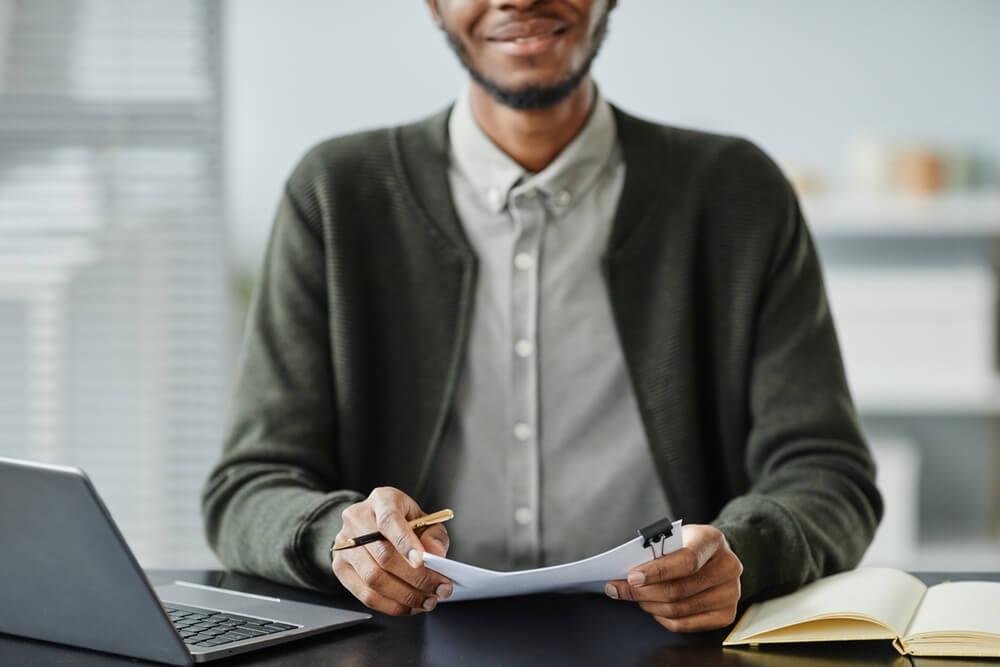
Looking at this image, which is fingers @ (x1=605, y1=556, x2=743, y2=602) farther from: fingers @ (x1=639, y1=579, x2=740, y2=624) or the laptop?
the laptop

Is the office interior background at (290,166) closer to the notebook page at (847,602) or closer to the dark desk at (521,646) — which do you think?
the dark desk at (521,646)

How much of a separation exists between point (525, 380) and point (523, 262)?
15 cm

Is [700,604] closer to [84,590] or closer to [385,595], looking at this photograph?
[385,595]

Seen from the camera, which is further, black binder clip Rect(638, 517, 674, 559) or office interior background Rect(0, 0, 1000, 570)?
office interior background Rect(0, 0, 1000, 570)

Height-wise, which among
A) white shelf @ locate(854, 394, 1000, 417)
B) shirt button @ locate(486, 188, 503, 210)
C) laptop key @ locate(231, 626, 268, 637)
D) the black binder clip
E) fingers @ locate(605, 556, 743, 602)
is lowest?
white shelf @ locate(854, 394, 1000, 417)

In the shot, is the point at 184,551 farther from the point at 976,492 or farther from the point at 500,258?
the point at 976,492

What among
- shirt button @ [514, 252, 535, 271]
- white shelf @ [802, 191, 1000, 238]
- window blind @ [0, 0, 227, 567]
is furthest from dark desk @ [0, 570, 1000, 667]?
white shelf @ [802, 191, 1000, 238]

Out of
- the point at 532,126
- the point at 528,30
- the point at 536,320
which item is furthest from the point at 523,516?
the point at 528,30

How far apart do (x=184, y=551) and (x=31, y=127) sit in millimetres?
1090

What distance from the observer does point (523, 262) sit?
156 cm

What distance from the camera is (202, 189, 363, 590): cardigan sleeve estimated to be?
4.10 feet

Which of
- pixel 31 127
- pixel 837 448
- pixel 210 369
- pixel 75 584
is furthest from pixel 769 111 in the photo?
pixel 75 584

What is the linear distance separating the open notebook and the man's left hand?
0.10 feet

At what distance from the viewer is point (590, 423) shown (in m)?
1.54
